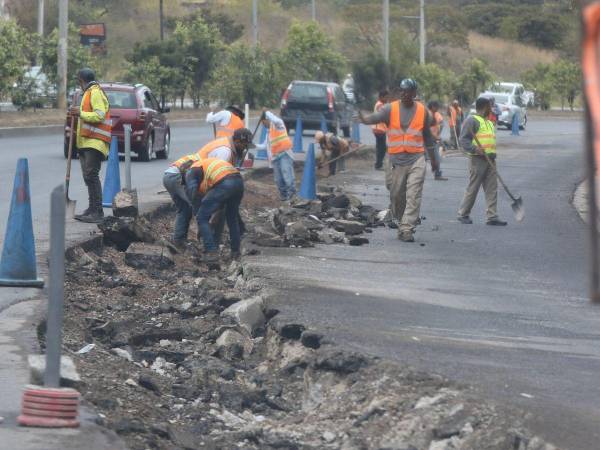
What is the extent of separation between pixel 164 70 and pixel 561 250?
3276cm

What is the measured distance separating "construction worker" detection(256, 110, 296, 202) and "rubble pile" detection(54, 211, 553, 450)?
712 cm

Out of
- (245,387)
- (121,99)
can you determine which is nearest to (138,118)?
(121,99)

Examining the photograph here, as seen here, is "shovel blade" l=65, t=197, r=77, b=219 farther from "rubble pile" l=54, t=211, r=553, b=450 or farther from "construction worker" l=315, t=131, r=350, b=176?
"construction worker" l=315, t=131, r=350, b=176

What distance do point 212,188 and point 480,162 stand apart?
544 cm

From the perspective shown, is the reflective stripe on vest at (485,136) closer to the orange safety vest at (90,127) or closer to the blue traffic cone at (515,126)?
the orange safety vest at (90,127)

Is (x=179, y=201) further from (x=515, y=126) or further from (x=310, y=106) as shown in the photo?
(x=515, y=126)

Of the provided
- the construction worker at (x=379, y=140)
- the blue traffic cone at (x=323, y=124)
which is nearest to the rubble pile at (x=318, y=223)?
the construction worker at (x=379, y=140)

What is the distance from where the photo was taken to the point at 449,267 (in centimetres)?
1278

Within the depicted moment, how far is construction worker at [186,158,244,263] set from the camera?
1246 centimetres

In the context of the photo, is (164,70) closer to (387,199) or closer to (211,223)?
(387,199)

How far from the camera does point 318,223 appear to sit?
1555 centimetres

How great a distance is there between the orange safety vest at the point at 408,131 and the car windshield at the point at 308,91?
21.3 m

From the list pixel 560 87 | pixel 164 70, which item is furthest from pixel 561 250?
pixel 560 87

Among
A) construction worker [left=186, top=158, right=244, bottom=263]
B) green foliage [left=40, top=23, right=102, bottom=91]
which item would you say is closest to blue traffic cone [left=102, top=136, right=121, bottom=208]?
construction worker [left=186, top=158, right=244, bottom=263]
